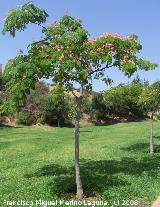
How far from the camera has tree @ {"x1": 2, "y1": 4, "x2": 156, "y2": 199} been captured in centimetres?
1580

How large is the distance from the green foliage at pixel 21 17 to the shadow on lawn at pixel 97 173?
22.0 ft

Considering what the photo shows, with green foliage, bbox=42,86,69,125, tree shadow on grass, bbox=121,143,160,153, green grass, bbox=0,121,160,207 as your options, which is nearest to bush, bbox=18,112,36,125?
green foliage, bbox=42,86,69,125

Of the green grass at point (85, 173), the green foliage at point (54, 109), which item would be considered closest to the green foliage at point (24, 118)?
the green foliage at point (54, 109)

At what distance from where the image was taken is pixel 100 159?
2736 cm

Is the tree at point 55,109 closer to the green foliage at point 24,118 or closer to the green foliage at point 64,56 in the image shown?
the green foliage at point 24,118

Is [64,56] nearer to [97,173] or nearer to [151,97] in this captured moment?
[97,173]

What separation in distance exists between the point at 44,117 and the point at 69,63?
54.8 metres

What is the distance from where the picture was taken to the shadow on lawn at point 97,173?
1817 cm

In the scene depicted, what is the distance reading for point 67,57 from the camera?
15781 mm

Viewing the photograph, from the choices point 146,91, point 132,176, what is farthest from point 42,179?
point 146,91

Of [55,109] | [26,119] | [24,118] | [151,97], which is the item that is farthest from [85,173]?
[55,109]

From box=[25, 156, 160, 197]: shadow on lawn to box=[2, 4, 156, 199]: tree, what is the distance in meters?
1.44

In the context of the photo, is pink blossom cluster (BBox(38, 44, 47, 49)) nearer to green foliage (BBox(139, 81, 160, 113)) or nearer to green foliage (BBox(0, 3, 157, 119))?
green foliage (BBox(0, 3, 157, 119))

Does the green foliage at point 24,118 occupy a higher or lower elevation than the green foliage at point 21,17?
lower
